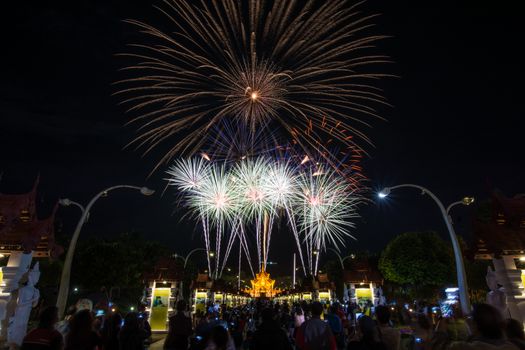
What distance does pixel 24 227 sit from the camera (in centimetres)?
1733

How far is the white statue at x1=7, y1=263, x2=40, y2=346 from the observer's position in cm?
1519

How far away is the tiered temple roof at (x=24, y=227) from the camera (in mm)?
16531

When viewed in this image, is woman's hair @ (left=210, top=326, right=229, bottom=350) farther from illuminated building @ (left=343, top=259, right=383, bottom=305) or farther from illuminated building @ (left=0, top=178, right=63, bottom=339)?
illuminated building @ (left=343, top=259, right=383, bottom=305)

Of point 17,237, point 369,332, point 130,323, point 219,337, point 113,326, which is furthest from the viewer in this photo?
point 17,237

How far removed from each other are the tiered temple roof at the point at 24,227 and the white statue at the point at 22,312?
1.55 m

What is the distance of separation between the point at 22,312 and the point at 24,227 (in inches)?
165

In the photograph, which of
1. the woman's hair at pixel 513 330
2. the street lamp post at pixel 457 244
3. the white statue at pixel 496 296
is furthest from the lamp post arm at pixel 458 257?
the woman's hair at pixel 513 330

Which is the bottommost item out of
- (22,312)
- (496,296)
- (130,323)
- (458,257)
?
(22,312)

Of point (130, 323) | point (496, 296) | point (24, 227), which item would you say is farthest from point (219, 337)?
point (496, 296)

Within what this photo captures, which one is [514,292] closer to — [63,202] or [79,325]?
[79,325]

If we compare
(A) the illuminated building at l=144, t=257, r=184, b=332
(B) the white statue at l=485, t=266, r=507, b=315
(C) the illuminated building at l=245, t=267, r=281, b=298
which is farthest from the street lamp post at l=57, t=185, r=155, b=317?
(C) the illuminated building at l=245, t=267, r=281, b=298

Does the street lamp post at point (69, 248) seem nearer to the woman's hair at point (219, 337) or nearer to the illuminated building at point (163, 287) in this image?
the illuminated building at point (163, 287)

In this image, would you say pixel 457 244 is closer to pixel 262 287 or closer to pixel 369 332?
pixel 369 332

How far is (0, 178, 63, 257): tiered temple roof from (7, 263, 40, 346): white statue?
Answer: 1.55 metres
